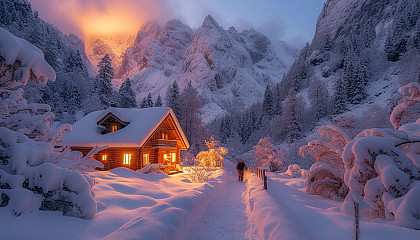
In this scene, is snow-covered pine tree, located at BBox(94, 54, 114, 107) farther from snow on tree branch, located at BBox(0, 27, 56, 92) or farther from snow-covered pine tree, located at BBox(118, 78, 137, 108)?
snow on tree branch, located at BBox(0, 27, 56, 92)

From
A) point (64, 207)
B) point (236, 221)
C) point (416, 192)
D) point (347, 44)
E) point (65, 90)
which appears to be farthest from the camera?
point (347, 44)

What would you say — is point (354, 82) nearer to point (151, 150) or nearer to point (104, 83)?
point (151, 150)

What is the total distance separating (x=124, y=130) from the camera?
17328mm

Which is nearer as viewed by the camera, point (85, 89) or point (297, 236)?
point (297, 236)

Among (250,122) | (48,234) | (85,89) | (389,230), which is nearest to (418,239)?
(389,230)

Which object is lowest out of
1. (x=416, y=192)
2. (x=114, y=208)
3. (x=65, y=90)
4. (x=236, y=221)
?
(x=236, y=221)

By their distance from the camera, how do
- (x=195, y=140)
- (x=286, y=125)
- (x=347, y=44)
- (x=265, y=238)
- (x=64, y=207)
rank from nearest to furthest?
(x=64, y=207) → (x=265, y=238) → (x=195, y=140) → (x=286, y=125) → (x=347, y=44)

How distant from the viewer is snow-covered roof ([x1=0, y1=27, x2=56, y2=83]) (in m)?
3.22

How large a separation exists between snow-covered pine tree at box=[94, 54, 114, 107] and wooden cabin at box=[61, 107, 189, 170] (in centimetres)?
1715

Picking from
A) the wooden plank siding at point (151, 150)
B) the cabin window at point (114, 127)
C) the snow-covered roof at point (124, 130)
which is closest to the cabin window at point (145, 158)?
the wooden plank siding at point (151, 150)

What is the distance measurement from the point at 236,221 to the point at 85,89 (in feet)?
180

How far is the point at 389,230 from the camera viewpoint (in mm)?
3578

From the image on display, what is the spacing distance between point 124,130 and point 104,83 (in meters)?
24.4

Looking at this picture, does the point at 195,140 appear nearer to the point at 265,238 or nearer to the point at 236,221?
the point at 236,221
